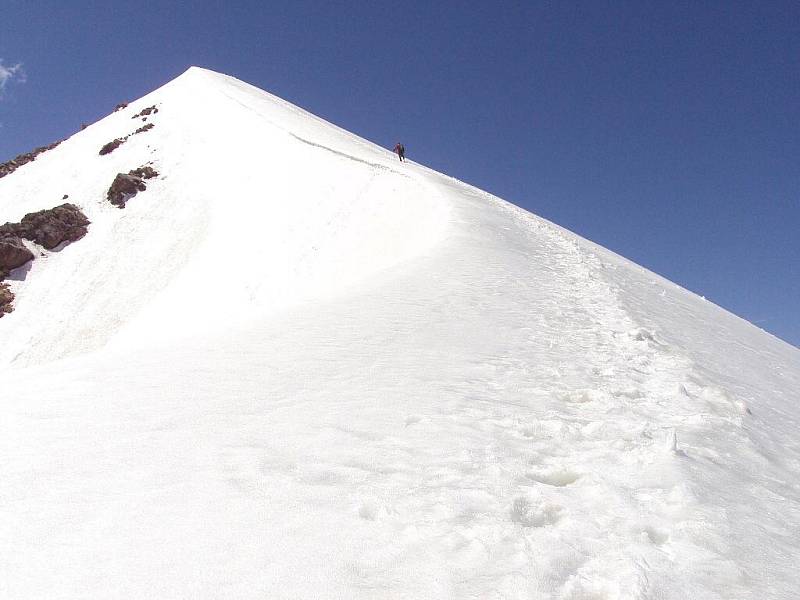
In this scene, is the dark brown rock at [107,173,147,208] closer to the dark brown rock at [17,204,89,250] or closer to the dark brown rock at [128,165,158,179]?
the dark brown rock at [128,165,158,179]

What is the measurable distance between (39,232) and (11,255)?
2.20 m

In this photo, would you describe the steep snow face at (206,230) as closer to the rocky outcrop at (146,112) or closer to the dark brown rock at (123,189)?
the dark brown rock at (123,189)

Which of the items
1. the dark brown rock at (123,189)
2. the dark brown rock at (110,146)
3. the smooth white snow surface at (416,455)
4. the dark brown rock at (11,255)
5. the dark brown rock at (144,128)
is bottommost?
the smooth white snow surface at (416,455)

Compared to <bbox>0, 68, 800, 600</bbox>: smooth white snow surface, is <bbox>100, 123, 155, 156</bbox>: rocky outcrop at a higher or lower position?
higher

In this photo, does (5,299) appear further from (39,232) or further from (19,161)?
(19,161)

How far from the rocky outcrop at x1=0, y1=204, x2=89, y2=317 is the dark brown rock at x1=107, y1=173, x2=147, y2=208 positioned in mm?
1837

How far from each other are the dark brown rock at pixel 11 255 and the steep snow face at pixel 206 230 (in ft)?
1.65

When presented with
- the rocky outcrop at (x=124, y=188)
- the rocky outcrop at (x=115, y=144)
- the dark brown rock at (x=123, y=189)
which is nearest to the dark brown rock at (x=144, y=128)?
the rocky outcrop at (x=115, y=144)

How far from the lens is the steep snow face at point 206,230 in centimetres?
1644

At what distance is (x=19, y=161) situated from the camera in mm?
39750

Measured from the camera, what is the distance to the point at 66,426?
14.1ft

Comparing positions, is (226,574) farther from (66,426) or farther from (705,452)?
(705,452)

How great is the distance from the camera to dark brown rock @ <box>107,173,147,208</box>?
27.9 meters

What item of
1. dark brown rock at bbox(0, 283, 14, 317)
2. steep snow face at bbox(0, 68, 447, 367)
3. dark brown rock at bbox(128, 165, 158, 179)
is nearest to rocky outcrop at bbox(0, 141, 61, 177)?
steep snow face at bbox(0, 68, 447, 367)
